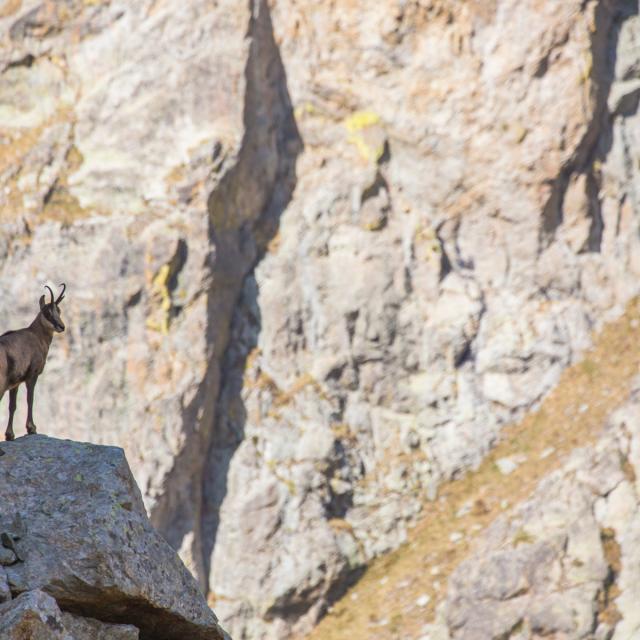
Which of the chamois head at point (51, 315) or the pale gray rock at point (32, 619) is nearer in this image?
the pale gray rock at point (32, 619)

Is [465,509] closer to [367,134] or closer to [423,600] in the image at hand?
[423,600]

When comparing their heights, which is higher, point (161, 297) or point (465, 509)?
point (161, 297)

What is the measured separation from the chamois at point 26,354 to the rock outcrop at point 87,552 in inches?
39.9

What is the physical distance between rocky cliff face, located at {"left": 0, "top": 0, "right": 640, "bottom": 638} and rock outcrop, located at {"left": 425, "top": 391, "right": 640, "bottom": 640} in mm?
4849

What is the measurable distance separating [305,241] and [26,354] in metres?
26.2

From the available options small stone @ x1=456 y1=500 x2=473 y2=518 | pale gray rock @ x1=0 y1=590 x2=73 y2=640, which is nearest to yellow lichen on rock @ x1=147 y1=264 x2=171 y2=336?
small stone @ x1=456 y1=500 x2=473 y2=518

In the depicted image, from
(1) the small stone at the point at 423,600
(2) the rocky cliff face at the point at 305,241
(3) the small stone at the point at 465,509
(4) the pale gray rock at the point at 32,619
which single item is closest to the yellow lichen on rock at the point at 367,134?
(2) the rocky cliff face at the point at 305,241

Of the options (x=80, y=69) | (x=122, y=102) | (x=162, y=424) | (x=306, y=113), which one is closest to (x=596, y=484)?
(x=162, y=424)

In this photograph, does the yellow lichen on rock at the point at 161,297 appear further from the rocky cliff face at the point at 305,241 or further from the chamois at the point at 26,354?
the chamois at the point at 26,354

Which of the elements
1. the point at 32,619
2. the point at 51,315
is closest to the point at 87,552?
the point at 32,619

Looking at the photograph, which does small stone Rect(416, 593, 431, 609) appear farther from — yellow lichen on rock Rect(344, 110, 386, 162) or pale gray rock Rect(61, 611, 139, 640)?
pale gray rock Rect(61, 611, 139, 640)

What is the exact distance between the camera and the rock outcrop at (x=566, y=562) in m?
31.6

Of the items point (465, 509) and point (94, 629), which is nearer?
point (94, 629)

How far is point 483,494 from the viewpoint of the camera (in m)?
36.8
